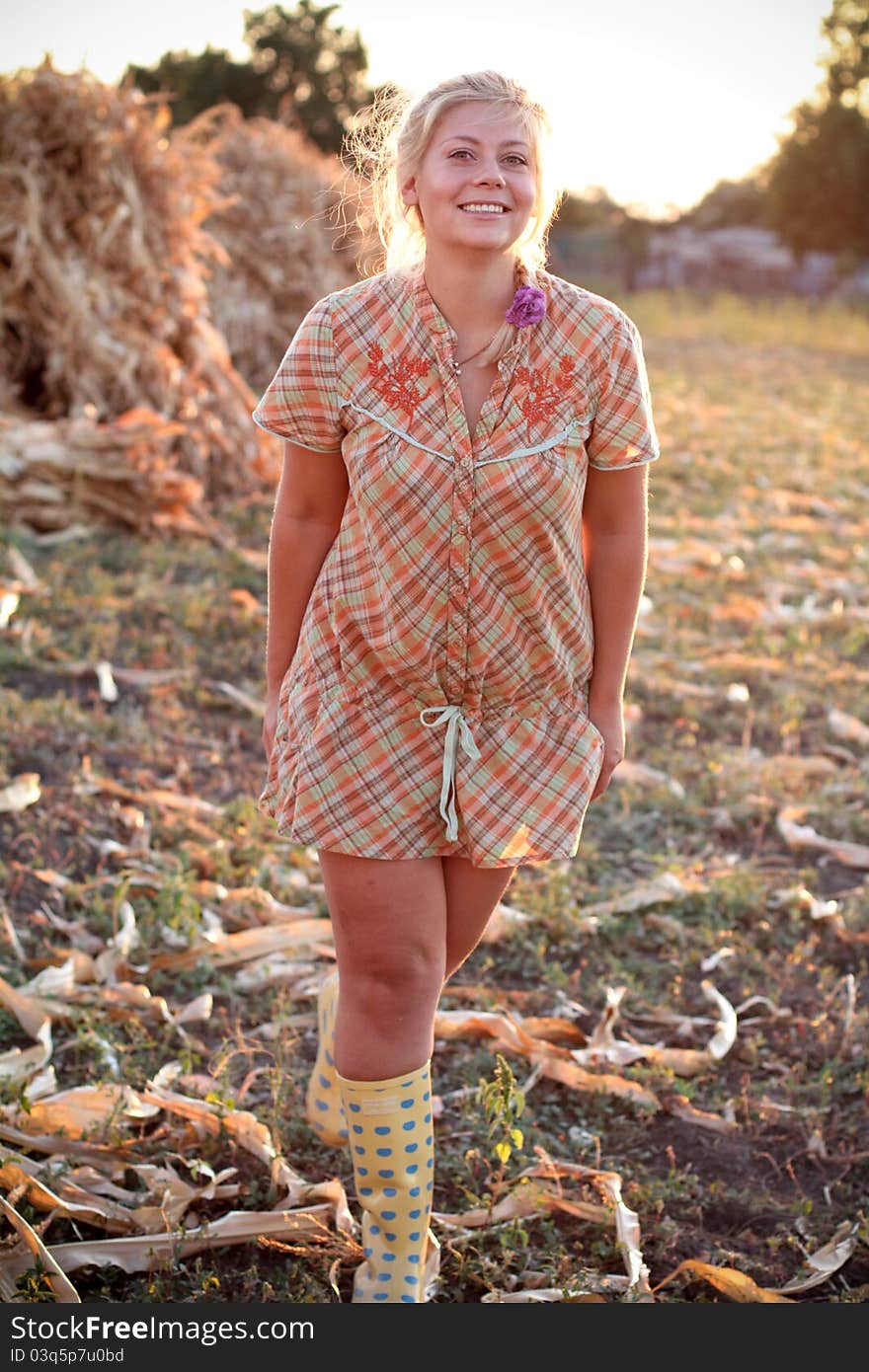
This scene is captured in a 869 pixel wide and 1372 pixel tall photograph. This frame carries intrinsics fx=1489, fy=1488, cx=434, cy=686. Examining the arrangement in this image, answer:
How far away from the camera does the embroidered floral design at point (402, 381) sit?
7.87 feet

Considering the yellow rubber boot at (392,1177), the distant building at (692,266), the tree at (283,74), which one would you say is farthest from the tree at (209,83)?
the yellow rubber boot at (392,1177)

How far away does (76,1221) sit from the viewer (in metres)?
2.89

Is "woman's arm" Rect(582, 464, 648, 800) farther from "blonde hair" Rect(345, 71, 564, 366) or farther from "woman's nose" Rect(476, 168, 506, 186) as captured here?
"woman's nose" Rect(476, 168, 506, 186)

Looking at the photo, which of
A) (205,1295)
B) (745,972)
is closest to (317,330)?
(205,1295)

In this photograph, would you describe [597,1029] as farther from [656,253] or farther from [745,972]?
[656,253]

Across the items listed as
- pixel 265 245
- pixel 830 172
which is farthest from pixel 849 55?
pixel 265 245

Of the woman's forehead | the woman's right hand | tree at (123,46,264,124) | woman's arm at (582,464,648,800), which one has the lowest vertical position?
the woman's right hand

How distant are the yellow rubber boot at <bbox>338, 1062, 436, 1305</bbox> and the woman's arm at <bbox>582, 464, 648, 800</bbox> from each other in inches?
26.8

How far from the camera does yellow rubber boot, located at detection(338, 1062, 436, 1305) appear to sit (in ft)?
8.08

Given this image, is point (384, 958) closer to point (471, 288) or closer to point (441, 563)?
point (441, 563)

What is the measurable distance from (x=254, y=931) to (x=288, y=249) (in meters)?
8.71

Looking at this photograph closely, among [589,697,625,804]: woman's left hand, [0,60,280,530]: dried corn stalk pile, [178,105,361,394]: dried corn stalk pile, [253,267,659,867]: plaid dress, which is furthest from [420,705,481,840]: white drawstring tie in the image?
[178,105,361,394]: dried corn stalk pile

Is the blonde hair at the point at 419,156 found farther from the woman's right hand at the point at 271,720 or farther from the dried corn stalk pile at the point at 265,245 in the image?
the dried corn stalk pile at the point at 265,245

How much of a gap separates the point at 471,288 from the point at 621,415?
321 mm
